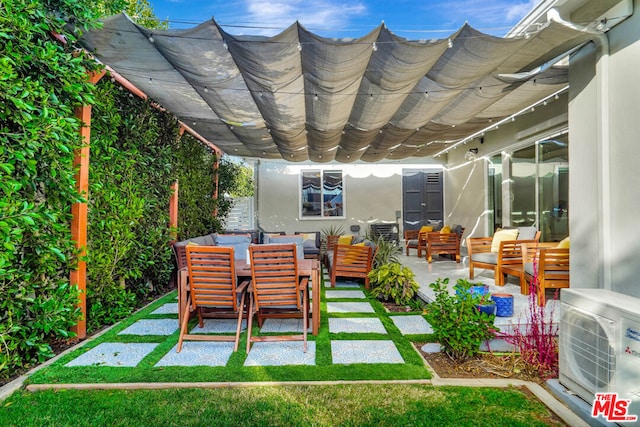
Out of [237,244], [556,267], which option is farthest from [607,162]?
[237,244]

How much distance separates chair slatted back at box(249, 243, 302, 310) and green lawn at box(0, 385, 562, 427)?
0.94 m

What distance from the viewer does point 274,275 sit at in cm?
326

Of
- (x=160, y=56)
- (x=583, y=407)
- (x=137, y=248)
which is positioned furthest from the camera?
(x=137, y=248)

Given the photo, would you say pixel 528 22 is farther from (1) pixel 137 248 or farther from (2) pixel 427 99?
(1) pixel 137 248

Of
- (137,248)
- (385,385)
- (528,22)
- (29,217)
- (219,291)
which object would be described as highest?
(528,22)

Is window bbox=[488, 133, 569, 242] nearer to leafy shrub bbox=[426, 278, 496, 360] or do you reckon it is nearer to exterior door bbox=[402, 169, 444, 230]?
exterior door bbox=[402, 169, 444, 230]

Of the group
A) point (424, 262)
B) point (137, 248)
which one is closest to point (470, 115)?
point (424, 262)

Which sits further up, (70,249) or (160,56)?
(160,56)

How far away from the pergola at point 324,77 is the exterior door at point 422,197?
5.16 metres

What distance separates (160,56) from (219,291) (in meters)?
2.49

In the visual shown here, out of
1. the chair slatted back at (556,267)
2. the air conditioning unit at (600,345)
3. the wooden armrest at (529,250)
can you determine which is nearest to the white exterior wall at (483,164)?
the wooden armrest at (529,250)

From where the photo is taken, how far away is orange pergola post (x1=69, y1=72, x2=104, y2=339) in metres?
3.28

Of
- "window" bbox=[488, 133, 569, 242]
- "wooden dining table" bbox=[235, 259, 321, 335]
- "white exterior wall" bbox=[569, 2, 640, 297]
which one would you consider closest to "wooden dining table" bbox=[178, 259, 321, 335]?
"wooden dining table" bbox=[235, 259, 321, 335]

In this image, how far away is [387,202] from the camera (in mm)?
11727
